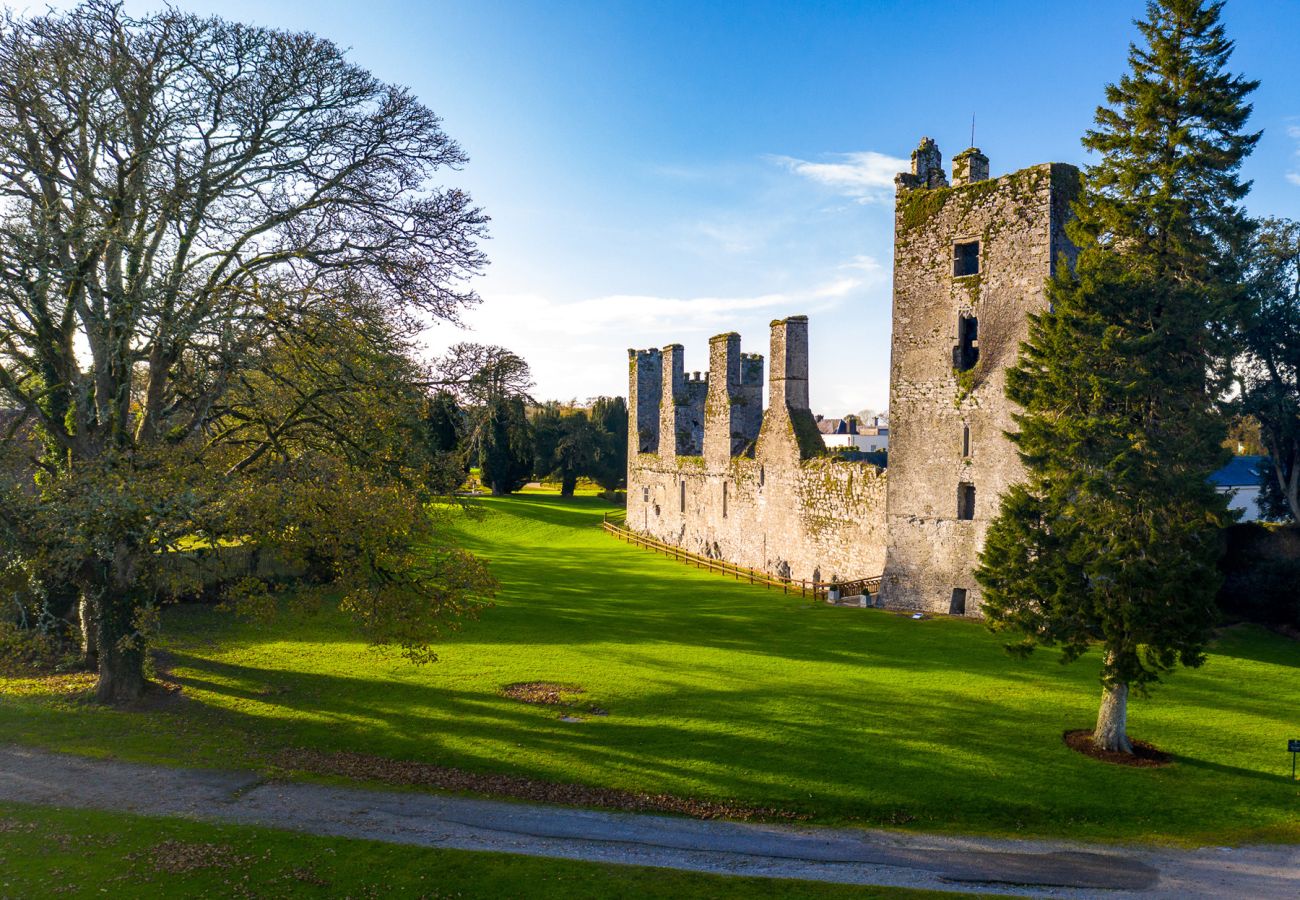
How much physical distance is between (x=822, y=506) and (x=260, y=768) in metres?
22.0

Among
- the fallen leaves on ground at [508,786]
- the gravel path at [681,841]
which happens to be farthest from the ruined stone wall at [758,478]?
the gravel path at [681,841]

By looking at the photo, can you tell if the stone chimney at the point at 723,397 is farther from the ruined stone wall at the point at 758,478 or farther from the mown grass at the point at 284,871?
the mown grass at the point at 284,871

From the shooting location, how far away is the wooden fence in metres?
29.4

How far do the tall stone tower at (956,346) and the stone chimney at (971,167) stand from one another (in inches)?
1.5

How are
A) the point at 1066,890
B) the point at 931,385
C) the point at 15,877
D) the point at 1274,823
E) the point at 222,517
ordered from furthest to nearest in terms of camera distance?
the point at 931,385, the point at 222,517, the point at 1274,823, the point at 1066,890, the point at 15,877

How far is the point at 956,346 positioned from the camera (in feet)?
86.5

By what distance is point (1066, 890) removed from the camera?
10.9m

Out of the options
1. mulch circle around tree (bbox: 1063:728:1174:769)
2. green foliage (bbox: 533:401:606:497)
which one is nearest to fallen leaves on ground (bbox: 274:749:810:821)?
mulch circle around tree (bbox: 1063:728:1174:769)

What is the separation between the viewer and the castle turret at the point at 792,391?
33.2 metres

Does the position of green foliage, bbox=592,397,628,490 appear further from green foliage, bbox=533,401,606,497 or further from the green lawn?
the green lawn

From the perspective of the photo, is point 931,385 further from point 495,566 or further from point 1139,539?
point 495,566

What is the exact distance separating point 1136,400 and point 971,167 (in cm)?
1351

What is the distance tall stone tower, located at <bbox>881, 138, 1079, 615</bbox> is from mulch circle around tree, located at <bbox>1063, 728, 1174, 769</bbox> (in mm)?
9547

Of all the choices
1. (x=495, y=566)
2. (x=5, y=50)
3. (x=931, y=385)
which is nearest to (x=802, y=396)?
(x=931, y=385)
